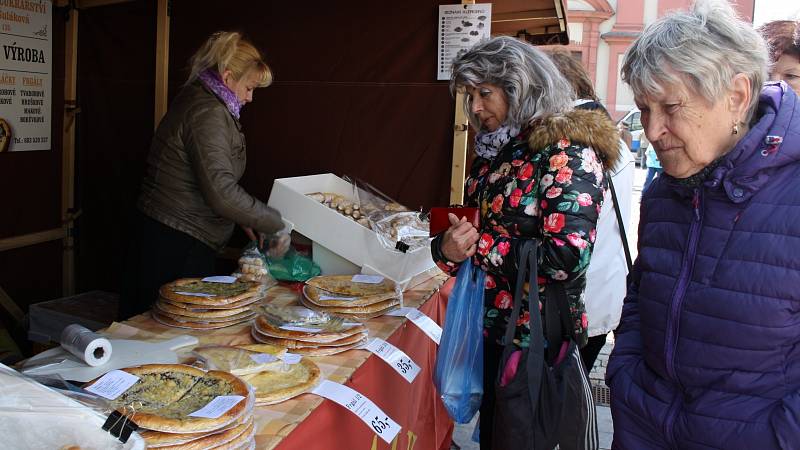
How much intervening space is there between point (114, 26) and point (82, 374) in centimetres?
363

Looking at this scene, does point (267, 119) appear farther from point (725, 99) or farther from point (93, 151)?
point (725, 99)

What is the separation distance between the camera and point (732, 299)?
1.32m

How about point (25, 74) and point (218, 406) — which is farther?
point (25, 74)

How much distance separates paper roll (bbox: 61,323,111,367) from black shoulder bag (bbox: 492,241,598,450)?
109cm

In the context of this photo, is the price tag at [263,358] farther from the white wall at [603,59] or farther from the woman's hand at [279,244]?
the white wall at [603,59]

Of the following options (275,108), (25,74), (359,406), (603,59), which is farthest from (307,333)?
(603,59)

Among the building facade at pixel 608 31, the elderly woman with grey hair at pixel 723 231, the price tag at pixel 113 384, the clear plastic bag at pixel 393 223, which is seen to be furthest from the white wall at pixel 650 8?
the price tag at pixel 113 384

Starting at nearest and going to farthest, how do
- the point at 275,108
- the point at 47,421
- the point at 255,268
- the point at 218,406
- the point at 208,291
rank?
1. the point at 47,421
2. the point at 218,406
3. the point at 208,291
4. the point at 255,268
5. the point at 275,108

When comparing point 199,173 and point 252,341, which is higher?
point 199,173

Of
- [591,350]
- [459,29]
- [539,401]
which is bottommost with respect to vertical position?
[591,350]

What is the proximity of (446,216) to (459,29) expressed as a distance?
1780 millimetres

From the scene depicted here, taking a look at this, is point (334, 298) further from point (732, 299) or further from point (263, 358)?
point (732, 299)

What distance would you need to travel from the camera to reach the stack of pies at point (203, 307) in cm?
221

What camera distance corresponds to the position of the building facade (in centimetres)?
2303
